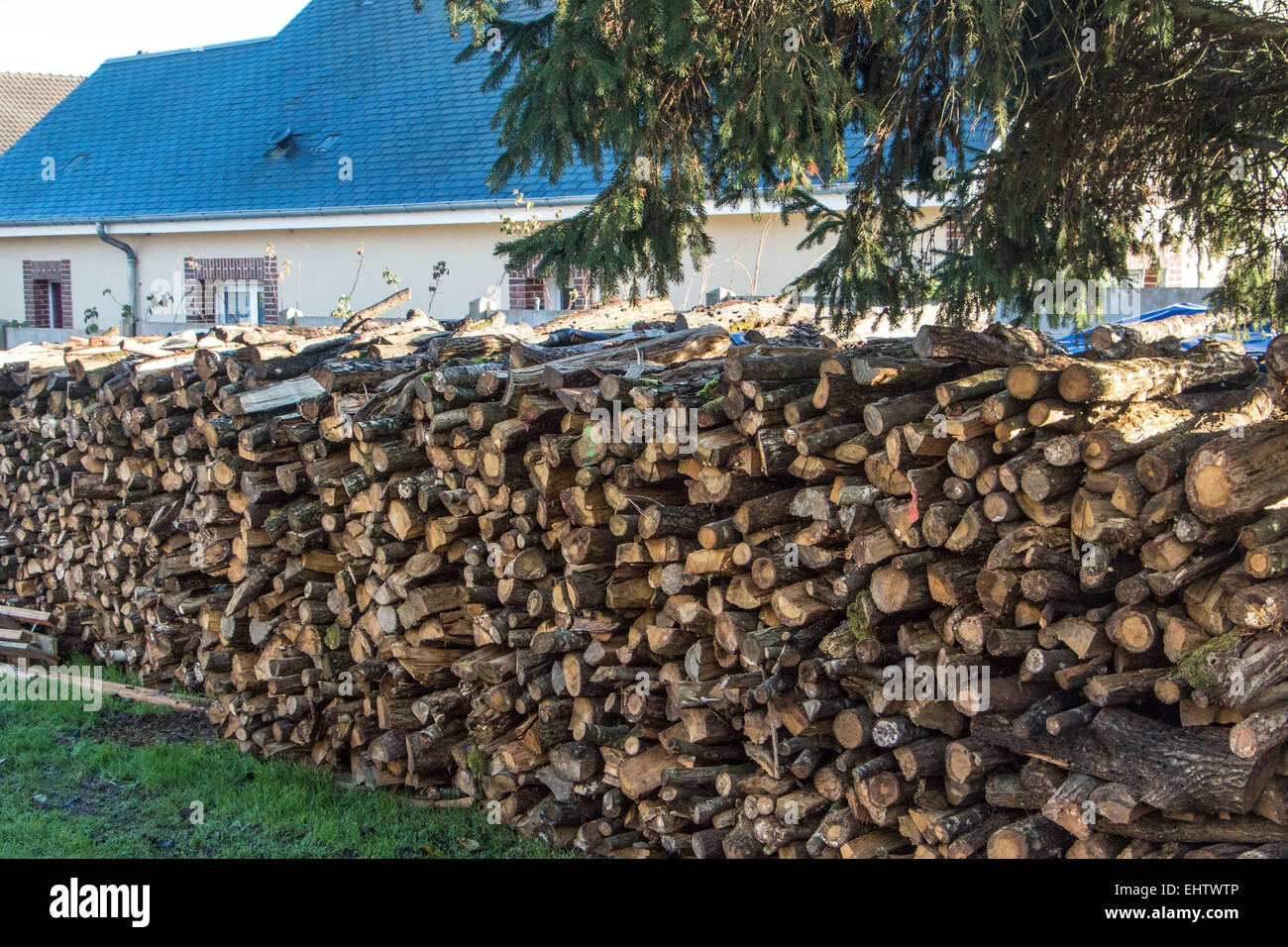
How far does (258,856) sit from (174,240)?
53.9ft

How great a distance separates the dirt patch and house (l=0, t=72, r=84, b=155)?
2964cm

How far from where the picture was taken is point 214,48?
76.9 feet

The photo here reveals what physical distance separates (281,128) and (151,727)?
15.2 meters

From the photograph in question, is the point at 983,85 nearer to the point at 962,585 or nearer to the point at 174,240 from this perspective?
the point at 962,585

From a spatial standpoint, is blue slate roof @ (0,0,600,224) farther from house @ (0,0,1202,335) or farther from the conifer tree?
the conifer tree

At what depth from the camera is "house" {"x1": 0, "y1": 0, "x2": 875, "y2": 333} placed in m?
16.6

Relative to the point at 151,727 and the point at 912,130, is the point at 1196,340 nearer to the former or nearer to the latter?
the point at 912,130

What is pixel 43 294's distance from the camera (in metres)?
21.6

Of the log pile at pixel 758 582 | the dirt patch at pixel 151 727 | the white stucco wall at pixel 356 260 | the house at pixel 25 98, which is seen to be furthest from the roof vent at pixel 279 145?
the house at pixel 25 98

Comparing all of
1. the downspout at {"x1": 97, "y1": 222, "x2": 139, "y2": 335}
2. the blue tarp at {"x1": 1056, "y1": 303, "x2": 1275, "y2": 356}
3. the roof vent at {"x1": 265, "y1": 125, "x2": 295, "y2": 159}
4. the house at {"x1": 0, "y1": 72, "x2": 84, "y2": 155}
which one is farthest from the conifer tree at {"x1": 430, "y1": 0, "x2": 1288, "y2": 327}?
the house at {"x1": 0, "y1": 72, "x2": 84, "y2": 155}

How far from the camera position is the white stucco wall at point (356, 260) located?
15.0 m

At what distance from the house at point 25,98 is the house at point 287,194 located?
985cm

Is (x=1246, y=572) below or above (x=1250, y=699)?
above

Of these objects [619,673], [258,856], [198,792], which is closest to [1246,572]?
[619,673]
